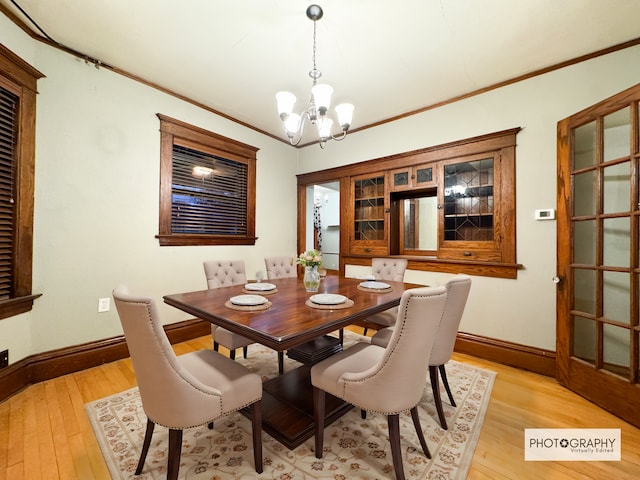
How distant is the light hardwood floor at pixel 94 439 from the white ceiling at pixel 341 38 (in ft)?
9.04

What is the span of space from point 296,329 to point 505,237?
8.07ft

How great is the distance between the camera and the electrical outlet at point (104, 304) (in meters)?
2.54

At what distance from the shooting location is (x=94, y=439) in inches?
62.7

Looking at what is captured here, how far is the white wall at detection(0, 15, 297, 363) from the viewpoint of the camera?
7.27 feet

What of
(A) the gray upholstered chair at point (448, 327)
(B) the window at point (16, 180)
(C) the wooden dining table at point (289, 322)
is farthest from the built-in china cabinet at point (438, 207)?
(B) the window at point (16, 180)

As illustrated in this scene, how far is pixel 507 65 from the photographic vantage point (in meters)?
2.46

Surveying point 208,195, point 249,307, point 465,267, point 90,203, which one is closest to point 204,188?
point 208,195

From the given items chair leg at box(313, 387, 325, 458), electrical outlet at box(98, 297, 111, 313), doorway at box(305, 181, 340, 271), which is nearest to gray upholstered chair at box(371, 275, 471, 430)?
chair leg at box(313, 387, 325, 458)

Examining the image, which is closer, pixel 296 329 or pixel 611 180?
pixel 296 329

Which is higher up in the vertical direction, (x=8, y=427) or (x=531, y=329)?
(x=531, y=329)

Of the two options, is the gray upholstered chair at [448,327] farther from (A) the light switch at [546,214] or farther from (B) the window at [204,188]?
(B) the window at [204,188]

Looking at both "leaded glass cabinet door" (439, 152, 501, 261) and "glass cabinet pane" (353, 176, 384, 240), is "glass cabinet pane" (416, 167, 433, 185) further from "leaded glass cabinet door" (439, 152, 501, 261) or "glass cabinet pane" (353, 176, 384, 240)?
"glass cabinet pane" (353, 176, 384, 240)

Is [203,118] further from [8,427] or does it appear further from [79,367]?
[8,427]

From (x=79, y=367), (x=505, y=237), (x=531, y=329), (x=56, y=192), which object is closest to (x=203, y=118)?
(x=56, y=192)
